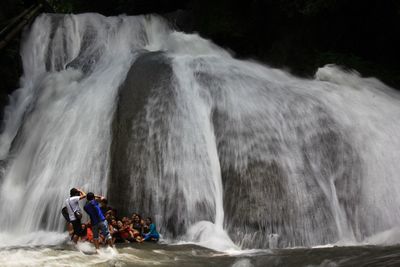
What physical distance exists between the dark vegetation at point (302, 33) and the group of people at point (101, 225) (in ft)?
27.3

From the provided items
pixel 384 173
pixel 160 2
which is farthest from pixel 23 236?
pixel 160 2

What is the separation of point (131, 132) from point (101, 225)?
3.85m

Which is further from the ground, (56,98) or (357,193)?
(56,98)

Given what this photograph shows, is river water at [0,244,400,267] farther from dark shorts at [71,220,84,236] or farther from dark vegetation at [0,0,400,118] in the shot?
dark vegetation at [0,0,400,118]

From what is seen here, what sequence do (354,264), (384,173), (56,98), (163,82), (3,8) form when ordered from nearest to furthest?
(354,264) → (384,173) → (163,82) → (56,98) → (3,8)

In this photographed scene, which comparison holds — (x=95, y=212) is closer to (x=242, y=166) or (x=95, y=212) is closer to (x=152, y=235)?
(x=152, y=235)

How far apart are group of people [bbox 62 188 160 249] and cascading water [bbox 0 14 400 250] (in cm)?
55

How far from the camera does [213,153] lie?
547 inches

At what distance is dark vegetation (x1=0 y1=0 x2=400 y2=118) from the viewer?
18922 mm

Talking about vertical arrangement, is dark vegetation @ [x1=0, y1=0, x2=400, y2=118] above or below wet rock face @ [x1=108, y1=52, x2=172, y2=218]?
above

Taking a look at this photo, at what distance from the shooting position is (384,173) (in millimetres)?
13812

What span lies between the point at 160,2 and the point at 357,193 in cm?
1648

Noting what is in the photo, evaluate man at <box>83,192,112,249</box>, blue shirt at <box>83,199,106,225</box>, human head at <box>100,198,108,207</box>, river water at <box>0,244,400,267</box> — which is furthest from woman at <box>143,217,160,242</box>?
blue shirt at <box>83,199,106,225</box>

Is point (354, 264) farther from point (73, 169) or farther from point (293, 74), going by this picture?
point (293, 74)
